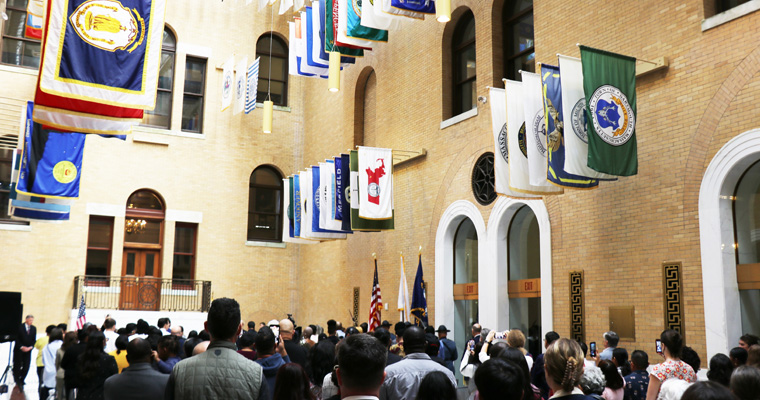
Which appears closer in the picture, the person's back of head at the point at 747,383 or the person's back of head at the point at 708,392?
the person's back of head at the point at 708,392

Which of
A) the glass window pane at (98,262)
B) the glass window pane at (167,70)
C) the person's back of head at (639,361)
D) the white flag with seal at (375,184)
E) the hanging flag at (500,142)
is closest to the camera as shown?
the person's back of head at (639,361)

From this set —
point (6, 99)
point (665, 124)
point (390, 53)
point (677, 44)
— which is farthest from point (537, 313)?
point (6, 99)

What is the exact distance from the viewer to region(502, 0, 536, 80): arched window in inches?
630

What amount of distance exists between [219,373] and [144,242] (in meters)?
21.2

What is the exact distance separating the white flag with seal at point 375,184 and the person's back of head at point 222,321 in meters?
12.5

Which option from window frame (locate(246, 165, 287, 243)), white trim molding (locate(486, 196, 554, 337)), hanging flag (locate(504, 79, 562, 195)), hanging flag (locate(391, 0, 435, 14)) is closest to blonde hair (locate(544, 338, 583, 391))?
hanging flag (locate(504, 79, 562, 195))

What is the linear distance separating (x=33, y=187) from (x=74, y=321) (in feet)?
19.2

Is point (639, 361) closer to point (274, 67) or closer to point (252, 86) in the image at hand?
point (252, 86)

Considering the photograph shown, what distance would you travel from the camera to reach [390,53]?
20734 mm

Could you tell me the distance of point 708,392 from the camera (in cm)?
257

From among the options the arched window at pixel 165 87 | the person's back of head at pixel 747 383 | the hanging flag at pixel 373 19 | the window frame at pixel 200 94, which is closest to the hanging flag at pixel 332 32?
the hanging flag at pixel 373 19

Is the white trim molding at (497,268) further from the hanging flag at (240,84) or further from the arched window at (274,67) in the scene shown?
the arched window at (274,67)

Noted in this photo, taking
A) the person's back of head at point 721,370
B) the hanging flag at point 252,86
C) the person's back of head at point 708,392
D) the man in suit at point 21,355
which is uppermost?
the hanging flag at point 252,86

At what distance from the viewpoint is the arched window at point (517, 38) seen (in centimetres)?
1599
